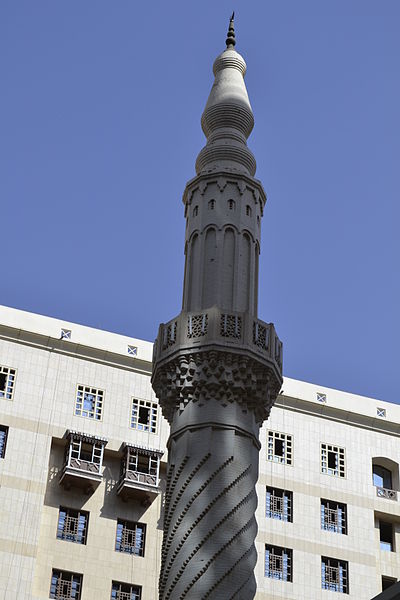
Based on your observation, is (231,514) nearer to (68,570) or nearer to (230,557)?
(230,557)

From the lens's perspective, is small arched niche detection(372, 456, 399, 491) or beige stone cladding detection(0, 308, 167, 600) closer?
beige stone cladding detection(0, 308, 167, 600)

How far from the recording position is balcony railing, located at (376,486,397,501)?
118 ft

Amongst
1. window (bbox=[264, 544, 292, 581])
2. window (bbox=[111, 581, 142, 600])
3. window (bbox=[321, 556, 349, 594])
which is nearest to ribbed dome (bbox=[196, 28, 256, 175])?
window (bbox=[111, 581, 142, 600])

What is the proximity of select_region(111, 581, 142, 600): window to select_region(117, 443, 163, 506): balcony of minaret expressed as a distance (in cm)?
238

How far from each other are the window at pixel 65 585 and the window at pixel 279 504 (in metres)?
6.35

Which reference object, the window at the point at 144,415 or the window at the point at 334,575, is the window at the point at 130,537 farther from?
the window at the point at 334,575

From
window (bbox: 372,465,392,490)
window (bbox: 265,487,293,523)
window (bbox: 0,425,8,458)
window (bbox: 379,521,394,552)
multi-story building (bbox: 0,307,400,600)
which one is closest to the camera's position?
multi-story building (bbox: 0,307,400,600)

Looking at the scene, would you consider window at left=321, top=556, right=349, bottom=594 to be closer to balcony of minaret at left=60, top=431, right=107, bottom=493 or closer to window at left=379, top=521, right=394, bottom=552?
window at left=379, top=521, right=394, bottom=552

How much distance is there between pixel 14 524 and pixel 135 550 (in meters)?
3.65

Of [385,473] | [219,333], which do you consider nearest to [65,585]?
[385,473]

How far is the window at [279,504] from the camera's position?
34.1 metres

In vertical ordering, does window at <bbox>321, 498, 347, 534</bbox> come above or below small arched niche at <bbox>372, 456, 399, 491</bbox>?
below

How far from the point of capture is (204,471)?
60.5ft

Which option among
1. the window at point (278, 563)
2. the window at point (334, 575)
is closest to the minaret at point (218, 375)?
the window at point (278, 563)
